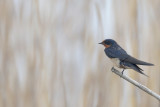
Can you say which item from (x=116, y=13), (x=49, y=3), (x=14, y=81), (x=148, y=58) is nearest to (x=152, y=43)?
(x=148, y=58)

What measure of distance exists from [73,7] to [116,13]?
17cm

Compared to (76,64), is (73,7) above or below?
above

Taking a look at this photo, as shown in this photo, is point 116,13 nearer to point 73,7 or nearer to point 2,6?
point 73,7

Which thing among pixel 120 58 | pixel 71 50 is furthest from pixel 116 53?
pixel 71 50

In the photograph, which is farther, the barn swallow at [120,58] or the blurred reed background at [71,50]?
the blurred reed background at [71,50]

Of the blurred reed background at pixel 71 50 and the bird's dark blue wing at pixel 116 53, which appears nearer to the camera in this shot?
the bird's dark blue wing at pixel 116 53

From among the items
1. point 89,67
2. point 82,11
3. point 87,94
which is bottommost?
point 87,94

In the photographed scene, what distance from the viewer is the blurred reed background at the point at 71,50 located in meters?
1.33

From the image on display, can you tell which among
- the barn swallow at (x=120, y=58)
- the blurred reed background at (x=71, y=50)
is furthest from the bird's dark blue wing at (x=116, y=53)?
the blurred reed background at (x=71, y=50)

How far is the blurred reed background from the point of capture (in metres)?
1.33

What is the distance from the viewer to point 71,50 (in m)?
1.37

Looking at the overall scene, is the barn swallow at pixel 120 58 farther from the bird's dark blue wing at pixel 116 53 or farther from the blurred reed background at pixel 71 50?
the blurred reed background at pixel 71 50

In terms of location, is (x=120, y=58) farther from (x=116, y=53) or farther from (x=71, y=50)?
(x=71, y=50)

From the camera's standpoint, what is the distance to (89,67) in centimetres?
135
